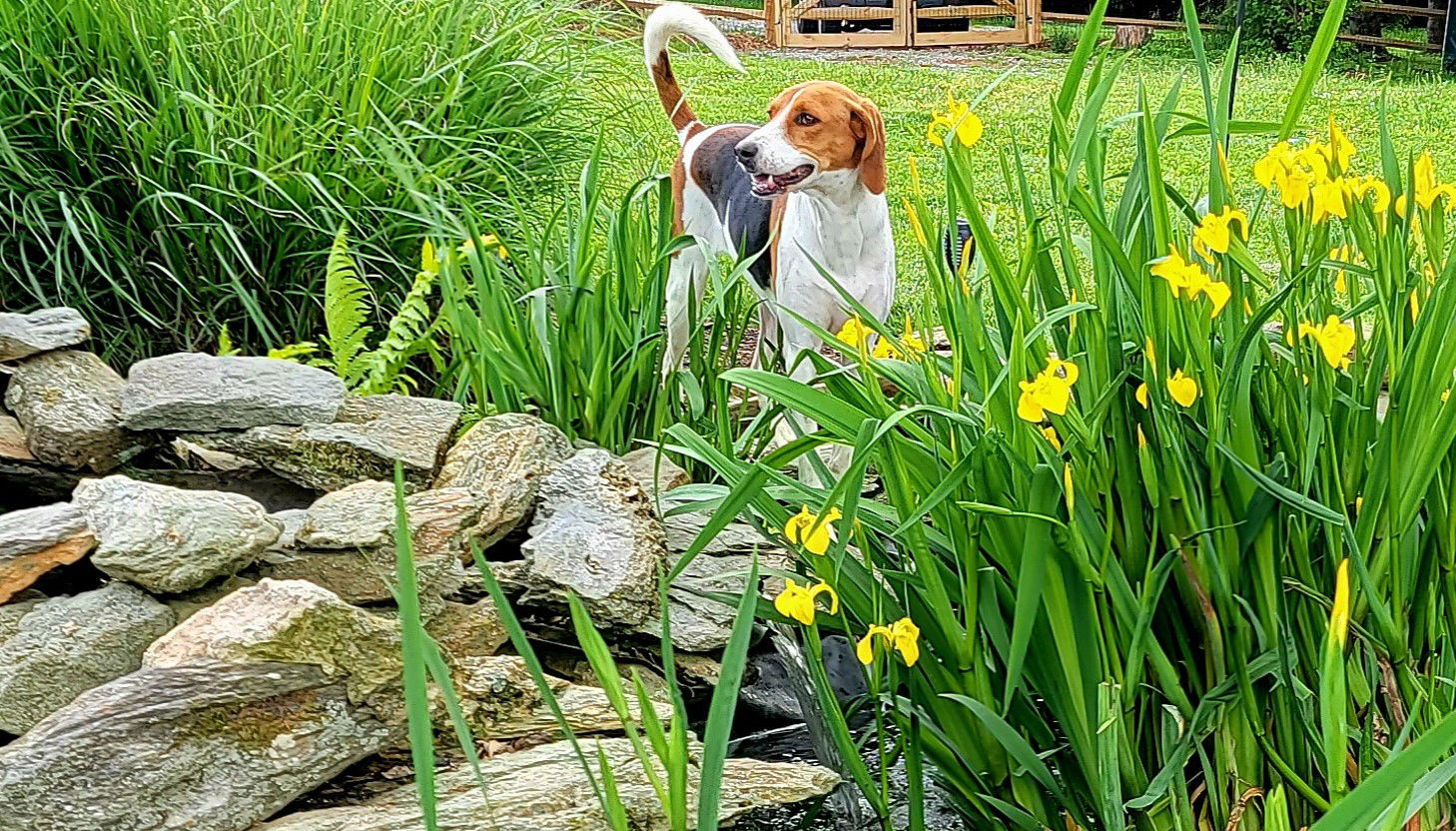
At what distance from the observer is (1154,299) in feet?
5.03

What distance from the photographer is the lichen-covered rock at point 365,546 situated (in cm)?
215

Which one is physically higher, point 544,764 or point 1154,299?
point 1154,299

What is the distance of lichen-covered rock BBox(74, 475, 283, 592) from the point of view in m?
1.98

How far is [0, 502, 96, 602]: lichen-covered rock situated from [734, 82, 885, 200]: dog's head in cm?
133

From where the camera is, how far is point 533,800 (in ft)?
5.99

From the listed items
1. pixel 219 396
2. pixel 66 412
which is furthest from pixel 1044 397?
pixel 66 412

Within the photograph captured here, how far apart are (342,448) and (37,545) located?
1.88ft

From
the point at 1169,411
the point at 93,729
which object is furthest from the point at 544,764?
the point at 1169,411

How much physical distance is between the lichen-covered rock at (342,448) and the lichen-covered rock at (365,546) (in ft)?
0.84

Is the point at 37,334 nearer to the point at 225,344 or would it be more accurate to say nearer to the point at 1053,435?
the point at 225,344

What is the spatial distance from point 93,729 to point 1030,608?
1070 millimetres

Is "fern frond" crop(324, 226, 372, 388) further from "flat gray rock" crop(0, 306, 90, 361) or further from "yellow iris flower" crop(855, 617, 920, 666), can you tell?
"yellow iris flower" crop(855, 617, 920, 666)

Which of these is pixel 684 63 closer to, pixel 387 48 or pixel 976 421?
pixel 387 48

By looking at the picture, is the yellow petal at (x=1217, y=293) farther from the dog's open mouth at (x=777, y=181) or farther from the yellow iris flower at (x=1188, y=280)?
the dog's open mouth at (x=777, y=181)
